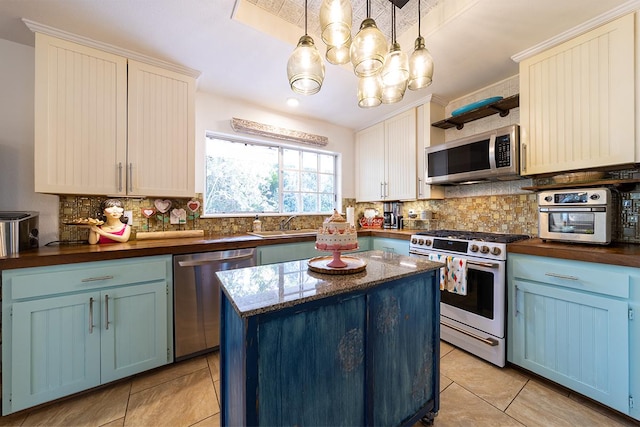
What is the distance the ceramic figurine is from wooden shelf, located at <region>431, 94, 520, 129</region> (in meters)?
3.16

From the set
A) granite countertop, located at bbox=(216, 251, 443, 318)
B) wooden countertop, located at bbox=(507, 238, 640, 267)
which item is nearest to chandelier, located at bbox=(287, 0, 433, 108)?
granite countertop, located at bbox=(216, 251, 443, 318)

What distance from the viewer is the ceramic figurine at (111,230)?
1979 mm

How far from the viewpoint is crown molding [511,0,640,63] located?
156 centimetres

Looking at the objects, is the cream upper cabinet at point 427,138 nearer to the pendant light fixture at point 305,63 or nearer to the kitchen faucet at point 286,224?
the kitchen faucet at point 286,224

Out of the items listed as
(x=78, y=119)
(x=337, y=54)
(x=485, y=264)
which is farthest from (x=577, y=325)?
(x=78, y=119)

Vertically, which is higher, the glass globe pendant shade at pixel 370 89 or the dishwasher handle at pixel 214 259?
the glass globe pendant shade at pixel 370 89

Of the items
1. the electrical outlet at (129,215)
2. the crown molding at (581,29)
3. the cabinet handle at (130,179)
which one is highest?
the crown molding at (581,29)

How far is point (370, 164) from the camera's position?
141 inches

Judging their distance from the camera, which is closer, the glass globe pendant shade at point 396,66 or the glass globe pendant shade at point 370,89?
the glass globe pendant shade at point 396,66

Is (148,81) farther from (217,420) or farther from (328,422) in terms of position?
(328,422)

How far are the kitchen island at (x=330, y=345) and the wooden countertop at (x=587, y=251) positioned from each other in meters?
0.89

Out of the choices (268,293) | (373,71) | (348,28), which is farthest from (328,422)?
(348,28)

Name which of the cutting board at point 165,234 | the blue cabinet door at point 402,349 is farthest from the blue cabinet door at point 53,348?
the blue cabinet door at point 402,349

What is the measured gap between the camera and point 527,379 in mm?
1794
